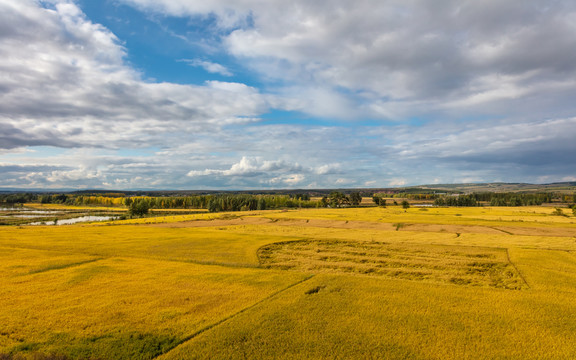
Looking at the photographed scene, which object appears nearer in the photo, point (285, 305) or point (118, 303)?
point (118, 303)

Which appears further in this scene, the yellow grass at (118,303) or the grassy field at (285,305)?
the yellow grass at (118,303)

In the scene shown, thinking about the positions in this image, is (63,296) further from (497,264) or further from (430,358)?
(497,264)

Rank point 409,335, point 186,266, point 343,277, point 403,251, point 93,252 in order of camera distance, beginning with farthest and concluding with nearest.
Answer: point 403,251
point 93,252
point 186,266
point 343,277
point 409,335

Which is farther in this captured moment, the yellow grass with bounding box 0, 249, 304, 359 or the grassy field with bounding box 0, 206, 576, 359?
the yellow grass with bounding box 0, 249, 304, 359

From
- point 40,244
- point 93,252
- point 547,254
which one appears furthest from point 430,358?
point 40,244

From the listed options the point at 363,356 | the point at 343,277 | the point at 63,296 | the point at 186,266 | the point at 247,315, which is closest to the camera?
the point at 363,356

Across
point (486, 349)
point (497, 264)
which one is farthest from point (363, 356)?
point (497, 264)

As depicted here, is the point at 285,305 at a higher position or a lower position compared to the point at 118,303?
lower

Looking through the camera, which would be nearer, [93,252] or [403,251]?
[93,252]
